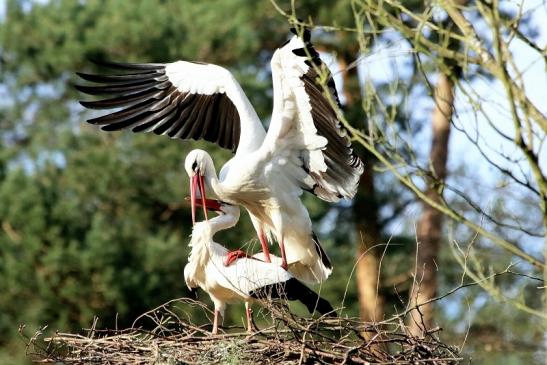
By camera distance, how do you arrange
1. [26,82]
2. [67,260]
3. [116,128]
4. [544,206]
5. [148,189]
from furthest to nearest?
[26,82]
[148,189]
[67,260]
[116,128]
[544,206]

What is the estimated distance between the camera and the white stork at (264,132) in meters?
7.26

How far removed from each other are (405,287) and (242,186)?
747 cm

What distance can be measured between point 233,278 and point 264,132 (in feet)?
3.97

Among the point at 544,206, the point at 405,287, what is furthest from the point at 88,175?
the point at 544,206

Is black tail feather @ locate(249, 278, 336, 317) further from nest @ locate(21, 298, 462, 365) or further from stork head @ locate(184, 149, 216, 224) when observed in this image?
stork head @ locate(184, 149, 216, 224)

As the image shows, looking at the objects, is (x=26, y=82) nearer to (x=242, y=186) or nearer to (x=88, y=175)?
(x=88, y=175)

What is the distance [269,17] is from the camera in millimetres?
15000

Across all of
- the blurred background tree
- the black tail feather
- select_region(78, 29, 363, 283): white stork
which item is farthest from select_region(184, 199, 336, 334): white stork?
the blurred background tree

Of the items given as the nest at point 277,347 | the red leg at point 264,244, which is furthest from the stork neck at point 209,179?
the nest at point 277,347

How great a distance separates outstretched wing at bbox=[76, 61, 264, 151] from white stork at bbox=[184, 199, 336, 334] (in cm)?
121

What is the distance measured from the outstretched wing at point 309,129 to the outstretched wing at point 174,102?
2.86 feet

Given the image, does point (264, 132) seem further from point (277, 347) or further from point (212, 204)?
point (277, 347)

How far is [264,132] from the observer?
7828 millimetres

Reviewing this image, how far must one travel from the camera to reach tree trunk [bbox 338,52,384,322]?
14352 mm
